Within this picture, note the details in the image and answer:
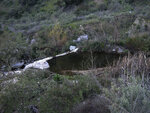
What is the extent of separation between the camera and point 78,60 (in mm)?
7191

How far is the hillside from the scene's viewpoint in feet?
9.24

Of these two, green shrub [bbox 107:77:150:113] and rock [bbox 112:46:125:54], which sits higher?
green shrub [bbox 107:77:150:113]

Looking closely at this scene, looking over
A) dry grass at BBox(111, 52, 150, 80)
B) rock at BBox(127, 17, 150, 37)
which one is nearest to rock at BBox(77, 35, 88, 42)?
rock at BBox(127, 17, 150, 37)

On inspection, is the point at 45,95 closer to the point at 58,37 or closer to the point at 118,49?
the point at 118,49

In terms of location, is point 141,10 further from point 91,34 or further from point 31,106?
point 31,106

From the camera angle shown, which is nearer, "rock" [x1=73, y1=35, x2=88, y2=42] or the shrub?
"rock" [x1=73, y1=35, x2=88, y2=42]

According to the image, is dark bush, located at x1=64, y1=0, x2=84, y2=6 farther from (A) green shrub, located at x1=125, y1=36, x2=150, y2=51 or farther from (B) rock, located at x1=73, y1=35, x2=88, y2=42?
(A) green shrub, located at x1=125, y1=36, x2=150, y2=51

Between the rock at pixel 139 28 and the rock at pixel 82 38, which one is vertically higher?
the rock at pixel 139 28

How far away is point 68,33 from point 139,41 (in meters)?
4.18

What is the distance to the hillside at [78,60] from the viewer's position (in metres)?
2.82

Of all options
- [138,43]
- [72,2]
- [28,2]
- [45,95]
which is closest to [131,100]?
[45,95]

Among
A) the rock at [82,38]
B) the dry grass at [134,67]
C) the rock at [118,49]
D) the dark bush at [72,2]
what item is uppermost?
the dry grass at [134,67]

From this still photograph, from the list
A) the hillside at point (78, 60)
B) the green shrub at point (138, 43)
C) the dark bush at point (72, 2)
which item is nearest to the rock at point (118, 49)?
the hillside at point (78, 60)

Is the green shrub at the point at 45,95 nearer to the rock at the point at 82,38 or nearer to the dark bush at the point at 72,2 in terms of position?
the rock at the point at 82,38
